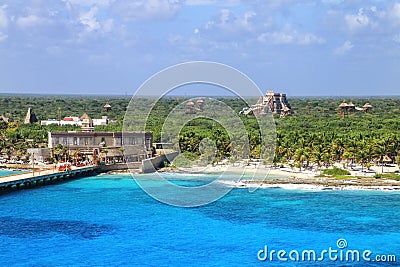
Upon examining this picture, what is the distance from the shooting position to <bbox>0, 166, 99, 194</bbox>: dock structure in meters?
47.6

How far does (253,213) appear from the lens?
131 ft

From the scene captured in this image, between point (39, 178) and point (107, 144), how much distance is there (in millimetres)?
12880

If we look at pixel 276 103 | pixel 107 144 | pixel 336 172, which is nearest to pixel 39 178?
pixel 107 144

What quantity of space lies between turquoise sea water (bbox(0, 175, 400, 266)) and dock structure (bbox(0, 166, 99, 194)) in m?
1.16

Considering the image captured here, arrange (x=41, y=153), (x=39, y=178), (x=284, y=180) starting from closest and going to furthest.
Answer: (x=39, y=178), (x=284, y=180), (x=41, y=153)

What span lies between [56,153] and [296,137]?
87.8 ft

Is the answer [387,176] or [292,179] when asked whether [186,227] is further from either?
[387,176]

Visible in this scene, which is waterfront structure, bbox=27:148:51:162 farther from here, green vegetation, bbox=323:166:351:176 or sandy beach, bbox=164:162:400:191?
green vegetation, bbox=323:166:351:176

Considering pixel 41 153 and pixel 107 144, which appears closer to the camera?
pixel 41 153

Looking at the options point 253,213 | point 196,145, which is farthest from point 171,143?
point 253,213

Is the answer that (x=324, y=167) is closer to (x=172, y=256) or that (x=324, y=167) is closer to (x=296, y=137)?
(x=296, y=137)

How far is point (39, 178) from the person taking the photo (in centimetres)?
5122

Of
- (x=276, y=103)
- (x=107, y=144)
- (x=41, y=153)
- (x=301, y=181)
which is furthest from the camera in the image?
(x=276, y=103)

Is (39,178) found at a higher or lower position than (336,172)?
lower
